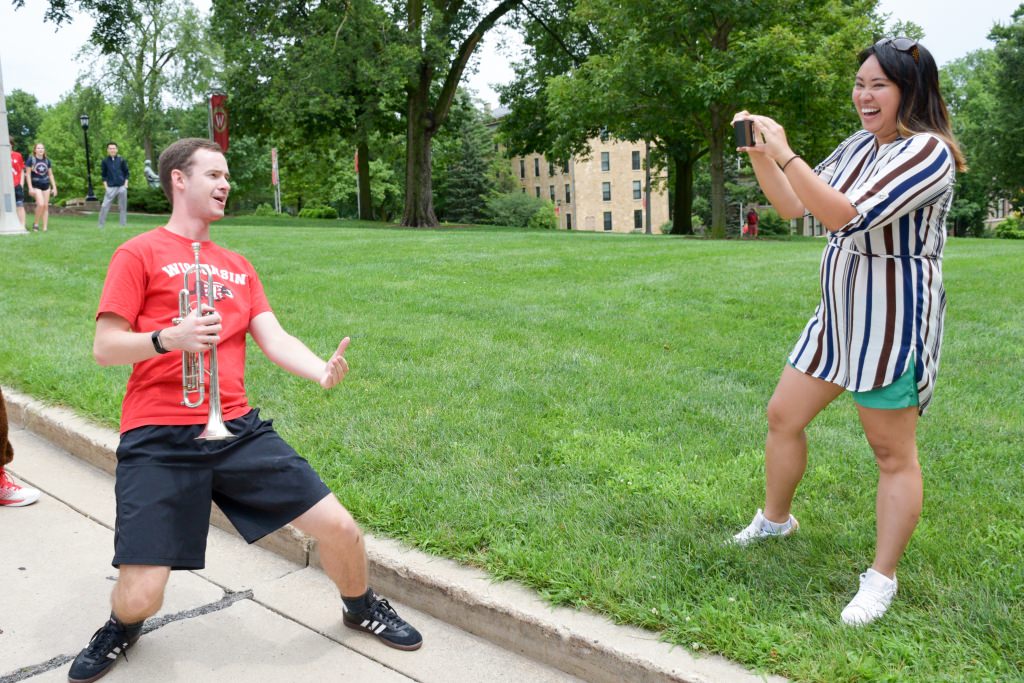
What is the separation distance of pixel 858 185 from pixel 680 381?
126 inches

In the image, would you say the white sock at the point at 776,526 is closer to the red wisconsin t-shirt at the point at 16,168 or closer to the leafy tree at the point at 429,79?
the red wisconsin t-shirt at the point at 16,168

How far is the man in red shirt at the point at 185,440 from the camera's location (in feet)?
9.42

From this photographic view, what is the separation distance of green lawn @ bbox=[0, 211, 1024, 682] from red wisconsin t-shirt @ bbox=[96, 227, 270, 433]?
1155 mm

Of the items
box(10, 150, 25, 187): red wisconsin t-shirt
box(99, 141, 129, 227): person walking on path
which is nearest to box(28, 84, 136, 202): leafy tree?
box(10, 150, 25, 187): red wisconsin t-shirt

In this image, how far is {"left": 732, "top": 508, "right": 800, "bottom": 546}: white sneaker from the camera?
3.54 meters

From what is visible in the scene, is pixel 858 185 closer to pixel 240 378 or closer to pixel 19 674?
pixel 240 378

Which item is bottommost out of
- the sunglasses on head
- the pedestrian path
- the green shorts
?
the pedestrian path

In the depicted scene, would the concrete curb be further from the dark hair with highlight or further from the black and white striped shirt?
the dark hair with highlight

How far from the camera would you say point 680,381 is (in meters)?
6.02

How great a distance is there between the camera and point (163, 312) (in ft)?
9.80

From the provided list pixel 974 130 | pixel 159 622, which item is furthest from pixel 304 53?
pixel 974 130

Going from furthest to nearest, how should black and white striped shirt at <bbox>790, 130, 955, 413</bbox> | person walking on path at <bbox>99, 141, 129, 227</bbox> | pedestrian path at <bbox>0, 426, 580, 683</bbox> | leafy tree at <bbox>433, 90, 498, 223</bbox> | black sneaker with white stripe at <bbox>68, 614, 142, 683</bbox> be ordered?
1. leafy tree at <bbox>433, 90, 498, 223</bbox>
2. person walking on path at <bbox>99, 141, 129, 227</bbox>
3. pedestrian path at <bbox>0, 426, 580, 683</bbox>
4. black sneaker with white stripe at <bbox>68, 614, 142, 683</bbox>
5. black and white striped shirt at <bbox>790, 130, 955, 413</bbox>

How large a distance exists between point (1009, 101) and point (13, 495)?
50134 millimetres

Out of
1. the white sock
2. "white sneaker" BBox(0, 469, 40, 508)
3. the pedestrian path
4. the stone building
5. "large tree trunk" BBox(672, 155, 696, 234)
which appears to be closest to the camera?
the pedestrian path
